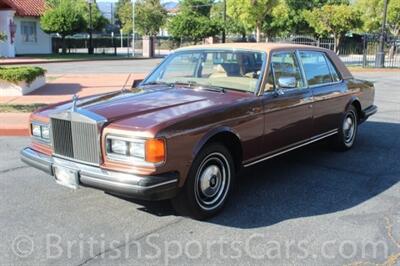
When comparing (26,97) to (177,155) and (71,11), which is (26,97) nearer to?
(177,155)

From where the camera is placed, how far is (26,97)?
1270 centimetres

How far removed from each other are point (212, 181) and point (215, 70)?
151cm

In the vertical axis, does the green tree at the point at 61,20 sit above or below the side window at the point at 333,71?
above

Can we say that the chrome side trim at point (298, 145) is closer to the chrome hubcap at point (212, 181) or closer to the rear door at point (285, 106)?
the rear door at point (285, 106)

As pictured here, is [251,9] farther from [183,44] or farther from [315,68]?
[315,68]

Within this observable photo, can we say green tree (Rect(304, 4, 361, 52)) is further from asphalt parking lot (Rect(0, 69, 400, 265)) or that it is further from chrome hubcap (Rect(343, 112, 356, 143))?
asphalt parking lot (Rect(0, 69, 400, 265))

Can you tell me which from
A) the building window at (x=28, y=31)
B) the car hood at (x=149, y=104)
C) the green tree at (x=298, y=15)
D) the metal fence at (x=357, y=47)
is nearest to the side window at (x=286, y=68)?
the car hood at (x=149, y=104)

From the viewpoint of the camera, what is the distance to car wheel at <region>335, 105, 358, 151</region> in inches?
282

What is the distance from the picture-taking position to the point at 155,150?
409 cm

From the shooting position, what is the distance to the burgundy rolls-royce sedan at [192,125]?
4176 millimetres

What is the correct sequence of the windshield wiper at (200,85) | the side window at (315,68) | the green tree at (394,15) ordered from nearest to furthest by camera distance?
1. the windshield wiper at (200,85)
2. the side window at (315,68)
3. the green tree at (394,15)

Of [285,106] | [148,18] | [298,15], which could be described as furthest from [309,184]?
[148,18]

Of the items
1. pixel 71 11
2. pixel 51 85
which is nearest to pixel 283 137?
pixel 51 85

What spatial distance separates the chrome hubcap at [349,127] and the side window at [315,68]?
84cm
